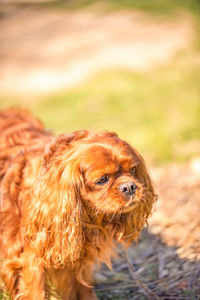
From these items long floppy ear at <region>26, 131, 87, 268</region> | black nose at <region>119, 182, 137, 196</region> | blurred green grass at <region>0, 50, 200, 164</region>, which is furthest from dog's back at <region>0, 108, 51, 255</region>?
blurred green grass at <region>0, 50, 200, 164</region>

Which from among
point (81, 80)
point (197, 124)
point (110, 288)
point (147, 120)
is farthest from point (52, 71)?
point (110, 288)

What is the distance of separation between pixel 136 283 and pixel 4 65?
966 cm

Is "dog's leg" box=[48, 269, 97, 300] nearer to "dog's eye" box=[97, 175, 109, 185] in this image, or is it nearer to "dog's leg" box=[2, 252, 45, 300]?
"dog's leg" box=[2, 252, 45, 300]

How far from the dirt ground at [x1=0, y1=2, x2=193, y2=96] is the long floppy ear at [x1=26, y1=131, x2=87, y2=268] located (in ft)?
24.8

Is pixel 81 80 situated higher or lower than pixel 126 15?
lower

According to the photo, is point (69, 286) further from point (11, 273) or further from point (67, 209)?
point (67, 209)

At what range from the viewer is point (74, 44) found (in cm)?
1230

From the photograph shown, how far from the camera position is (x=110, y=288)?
3.43 m

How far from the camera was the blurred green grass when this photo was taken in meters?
6.64

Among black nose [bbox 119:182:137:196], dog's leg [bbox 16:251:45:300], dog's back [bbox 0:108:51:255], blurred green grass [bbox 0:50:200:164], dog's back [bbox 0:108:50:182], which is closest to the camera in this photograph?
black nose [bbox 119:182:137:196]

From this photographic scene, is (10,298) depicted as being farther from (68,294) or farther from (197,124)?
(197,124)

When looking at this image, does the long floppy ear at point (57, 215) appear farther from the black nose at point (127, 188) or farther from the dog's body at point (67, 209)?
the black nose at point (127, 188)

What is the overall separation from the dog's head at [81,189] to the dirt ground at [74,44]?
7521 mm

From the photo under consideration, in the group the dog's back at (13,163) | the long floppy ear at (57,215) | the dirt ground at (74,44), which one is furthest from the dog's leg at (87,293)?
the dirt ground at (74,44)
